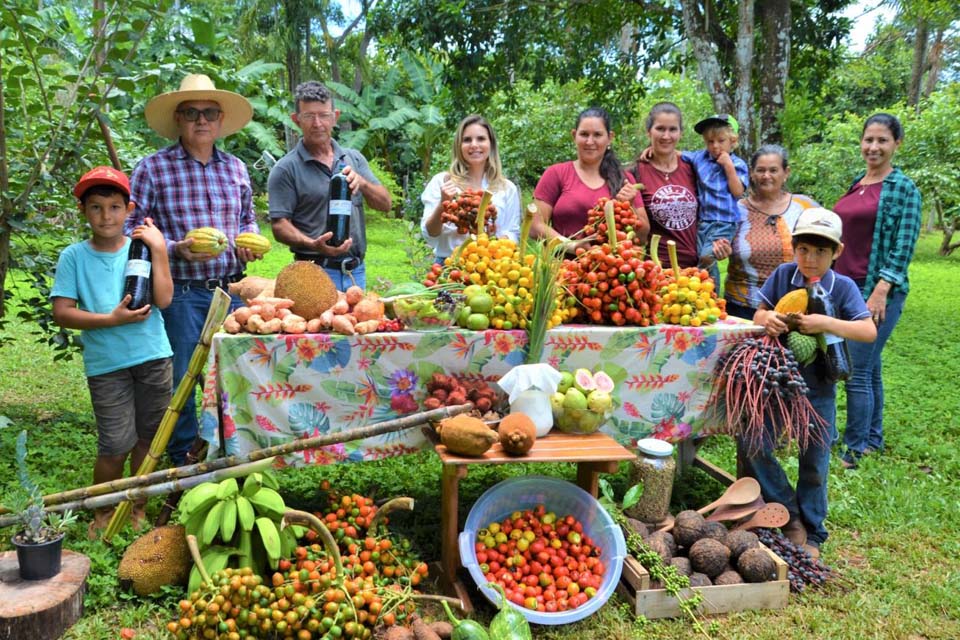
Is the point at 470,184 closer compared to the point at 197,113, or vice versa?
the point at 197,113

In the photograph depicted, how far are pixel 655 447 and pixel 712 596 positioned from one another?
712mm

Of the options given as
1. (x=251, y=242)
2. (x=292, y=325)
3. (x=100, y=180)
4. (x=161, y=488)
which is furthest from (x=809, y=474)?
(x=100, y=180)

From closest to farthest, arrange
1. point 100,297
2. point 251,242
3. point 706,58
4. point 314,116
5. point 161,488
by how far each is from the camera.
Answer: point 161,488, point 100,297, point 251,242, point 314,116, point 706,58

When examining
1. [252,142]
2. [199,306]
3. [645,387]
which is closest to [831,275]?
[645,387]

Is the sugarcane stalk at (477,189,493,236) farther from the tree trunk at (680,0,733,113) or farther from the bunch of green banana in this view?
the tree trunk at (680,0,733,113)

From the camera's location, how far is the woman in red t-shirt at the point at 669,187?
4.58 m

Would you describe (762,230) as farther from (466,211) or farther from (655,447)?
(466,211)

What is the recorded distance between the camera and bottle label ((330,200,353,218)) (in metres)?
4.18

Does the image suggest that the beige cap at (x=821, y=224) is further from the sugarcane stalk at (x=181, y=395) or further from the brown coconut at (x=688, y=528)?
the sugarcane stalk at (x=181, y=395)

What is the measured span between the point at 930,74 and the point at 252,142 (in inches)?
976

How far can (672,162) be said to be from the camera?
15.5 ft

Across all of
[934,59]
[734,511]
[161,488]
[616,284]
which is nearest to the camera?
[161,488]

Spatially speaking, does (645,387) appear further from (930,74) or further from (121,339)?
(930,74)

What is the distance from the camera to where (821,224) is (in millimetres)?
3434
